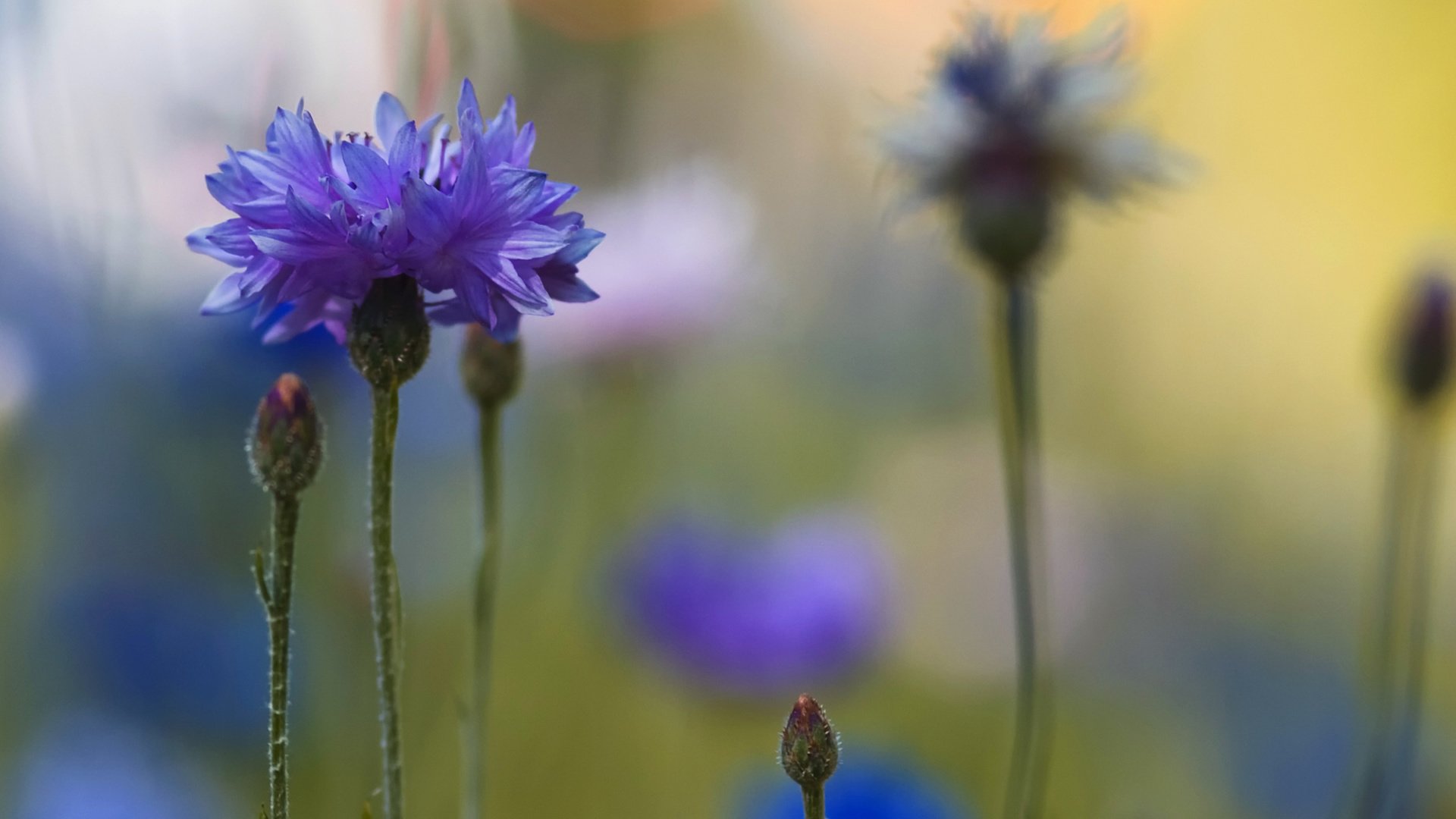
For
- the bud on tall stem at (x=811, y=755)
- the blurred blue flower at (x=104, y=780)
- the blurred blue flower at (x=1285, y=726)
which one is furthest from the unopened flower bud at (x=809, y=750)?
the blurred blue flower at (x=1285, y=726)

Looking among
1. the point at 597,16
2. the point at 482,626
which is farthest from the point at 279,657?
the point at 597,16

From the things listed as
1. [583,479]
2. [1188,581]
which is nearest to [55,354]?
[583,479]

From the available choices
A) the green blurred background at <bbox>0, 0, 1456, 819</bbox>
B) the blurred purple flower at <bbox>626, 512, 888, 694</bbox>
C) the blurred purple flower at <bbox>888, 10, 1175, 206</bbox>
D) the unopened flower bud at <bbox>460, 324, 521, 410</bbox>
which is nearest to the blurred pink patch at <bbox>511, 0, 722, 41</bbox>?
the green blurred background at <bbox>0, 0, 1456, 819</bbox>

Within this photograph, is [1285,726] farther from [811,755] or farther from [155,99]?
[155,99]

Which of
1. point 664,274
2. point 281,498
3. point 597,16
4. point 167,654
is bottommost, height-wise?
point 167,654

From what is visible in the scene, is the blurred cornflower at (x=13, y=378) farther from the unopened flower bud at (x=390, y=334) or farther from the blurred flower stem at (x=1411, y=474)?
the blurred flower stem at (x=1411, y=474)

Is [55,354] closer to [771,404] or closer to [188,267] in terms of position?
[188,267]
